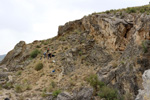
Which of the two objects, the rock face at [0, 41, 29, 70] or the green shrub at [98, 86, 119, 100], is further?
the rock face at [0, 41, 29, 70]

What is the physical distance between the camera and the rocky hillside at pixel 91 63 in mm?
8445

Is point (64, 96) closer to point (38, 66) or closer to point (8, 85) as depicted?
point (38, 66)

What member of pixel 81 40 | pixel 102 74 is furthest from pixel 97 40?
pixel 102 74

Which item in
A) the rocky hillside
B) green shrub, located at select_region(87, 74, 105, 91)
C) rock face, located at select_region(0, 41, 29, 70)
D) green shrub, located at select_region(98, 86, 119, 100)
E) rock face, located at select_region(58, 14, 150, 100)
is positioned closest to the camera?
rock face, located at select_region(58, 14, 150, 100)

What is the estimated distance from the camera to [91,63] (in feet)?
45.4

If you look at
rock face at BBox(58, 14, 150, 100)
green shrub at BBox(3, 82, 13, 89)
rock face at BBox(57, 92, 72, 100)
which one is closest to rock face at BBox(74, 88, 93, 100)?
rock face at BBox(57, 92, 72, 100)

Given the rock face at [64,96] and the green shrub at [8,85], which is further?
the green shrub at [8,85]

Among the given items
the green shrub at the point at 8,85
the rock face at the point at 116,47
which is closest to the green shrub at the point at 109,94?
the rock face at the point at 116,47

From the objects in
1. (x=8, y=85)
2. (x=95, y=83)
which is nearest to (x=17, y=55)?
(x=8, y=85)

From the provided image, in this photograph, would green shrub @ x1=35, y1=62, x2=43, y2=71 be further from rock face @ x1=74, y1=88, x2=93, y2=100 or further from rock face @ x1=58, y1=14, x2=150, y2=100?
rock face @ x1=74, y1=88, x2=93, y2=100

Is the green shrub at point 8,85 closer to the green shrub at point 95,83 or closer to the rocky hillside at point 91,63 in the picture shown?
the rocky hillside at point 91,63

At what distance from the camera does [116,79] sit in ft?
30.1

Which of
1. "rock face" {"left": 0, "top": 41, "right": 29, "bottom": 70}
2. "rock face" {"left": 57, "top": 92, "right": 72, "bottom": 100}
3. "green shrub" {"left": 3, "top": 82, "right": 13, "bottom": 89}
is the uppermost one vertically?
"rock face" {"left": 0, "top": 41, "right": 29, "bottom": 70}

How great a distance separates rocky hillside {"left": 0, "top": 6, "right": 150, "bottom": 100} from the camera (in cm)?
845
